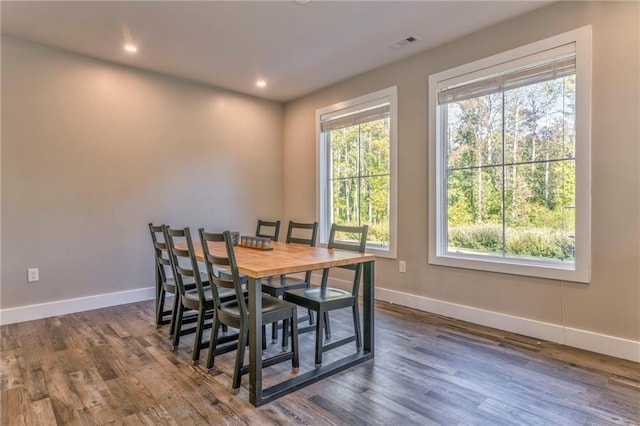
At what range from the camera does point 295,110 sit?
17.0ft

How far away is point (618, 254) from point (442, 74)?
83.2 inches

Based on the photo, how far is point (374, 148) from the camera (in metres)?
4.20

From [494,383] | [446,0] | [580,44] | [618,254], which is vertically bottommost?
[494,383]

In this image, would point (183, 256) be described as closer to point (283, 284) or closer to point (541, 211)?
point (283, 284)

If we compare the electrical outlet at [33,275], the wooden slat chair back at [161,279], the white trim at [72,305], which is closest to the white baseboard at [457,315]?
the white trim at [72,305]

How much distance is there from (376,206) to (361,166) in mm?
554

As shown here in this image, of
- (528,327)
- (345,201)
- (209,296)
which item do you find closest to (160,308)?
(209,296)

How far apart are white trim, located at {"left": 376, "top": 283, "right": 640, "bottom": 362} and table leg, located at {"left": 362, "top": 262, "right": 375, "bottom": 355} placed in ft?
4.13

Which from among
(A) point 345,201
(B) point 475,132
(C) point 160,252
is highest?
(B) point 475,132

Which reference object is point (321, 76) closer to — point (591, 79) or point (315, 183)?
point (315, 183)

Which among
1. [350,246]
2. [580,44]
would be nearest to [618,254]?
[580,44]

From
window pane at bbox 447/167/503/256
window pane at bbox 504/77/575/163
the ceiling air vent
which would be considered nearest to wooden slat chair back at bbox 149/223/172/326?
window pane at bbox 447/167/503/256

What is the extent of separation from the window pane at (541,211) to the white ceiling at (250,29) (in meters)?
1.31

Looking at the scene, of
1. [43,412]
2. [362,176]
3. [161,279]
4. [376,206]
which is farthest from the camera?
[362,176]
